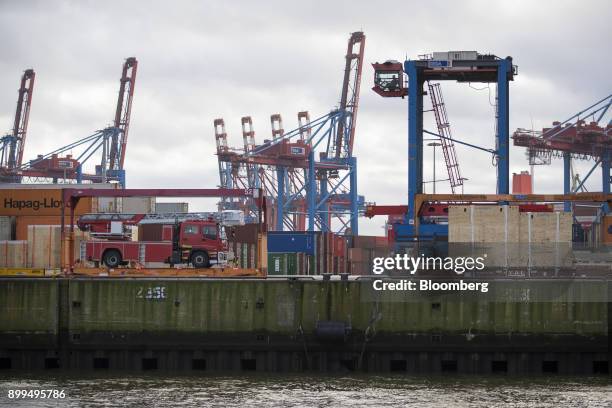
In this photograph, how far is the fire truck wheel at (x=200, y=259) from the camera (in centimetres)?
5562

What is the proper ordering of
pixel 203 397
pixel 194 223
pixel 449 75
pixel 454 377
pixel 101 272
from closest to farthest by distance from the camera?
pixel 203 397, pixel 454 377, pixel 101 272, pixel 194 223, pixel 449 75

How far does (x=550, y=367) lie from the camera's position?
153 feet

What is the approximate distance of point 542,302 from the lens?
47.1 m

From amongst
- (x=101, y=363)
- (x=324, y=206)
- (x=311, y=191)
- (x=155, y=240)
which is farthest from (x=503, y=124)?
(x=324, y=206)

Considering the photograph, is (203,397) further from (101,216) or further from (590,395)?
(101,216)

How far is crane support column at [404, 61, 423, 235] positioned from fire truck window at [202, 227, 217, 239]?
15.6 meters

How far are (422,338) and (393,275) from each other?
2999 mm

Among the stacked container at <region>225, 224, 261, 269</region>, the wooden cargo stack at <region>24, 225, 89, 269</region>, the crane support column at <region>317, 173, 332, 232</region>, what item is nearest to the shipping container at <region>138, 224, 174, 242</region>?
the wooden cargo stack at <region>24, 225, 89, 269</region>

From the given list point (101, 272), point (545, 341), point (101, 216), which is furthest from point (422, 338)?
point (101, 216)

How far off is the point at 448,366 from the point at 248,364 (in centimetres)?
807

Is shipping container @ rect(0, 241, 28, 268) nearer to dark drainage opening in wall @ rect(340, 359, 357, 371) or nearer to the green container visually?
the green container

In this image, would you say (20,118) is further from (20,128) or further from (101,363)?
(101,363)

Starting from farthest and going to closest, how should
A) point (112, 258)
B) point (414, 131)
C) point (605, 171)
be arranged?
point (605, 171), point (414, 131), point (112, 258)

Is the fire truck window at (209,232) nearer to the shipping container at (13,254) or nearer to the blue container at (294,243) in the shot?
the shipping container at (13,254)
